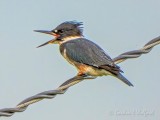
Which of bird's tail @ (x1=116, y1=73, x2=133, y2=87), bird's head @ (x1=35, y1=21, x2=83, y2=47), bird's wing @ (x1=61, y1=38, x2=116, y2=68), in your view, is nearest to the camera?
bird's tail @ (x1=116, y1=73, x2=133, y2=87)

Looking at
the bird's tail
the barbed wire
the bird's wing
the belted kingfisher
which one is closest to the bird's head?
the belted kingfisher

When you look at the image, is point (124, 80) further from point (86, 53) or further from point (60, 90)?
point (60, 90)

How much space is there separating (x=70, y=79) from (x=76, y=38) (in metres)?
2.53

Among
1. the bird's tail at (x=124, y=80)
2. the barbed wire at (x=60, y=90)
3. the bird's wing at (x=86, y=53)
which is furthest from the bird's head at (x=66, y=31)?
the barbed wire at (x=60, y=90)

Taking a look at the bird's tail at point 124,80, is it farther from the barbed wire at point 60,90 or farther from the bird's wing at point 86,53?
the barbed wire at point 60,90

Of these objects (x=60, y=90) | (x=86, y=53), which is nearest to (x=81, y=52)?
(x=86, y=53)

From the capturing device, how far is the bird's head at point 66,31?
→ 8.66 m

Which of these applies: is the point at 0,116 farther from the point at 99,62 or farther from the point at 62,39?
the point at 62,39

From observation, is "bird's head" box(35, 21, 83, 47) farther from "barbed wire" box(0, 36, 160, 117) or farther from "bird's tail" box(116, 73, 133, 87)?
"barbed wire" box(0, 36, 160, 117)

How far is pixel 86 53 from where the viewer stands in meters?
7.75

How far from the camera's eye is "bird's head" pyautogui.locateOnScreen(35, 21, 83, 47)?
8656 millimetres

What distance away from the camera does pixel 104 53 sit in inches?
295

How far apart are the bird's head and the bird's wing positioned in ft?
0.98

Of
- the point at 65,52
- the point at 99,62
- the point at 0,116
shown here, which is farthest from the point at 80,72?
the point at 0,116
